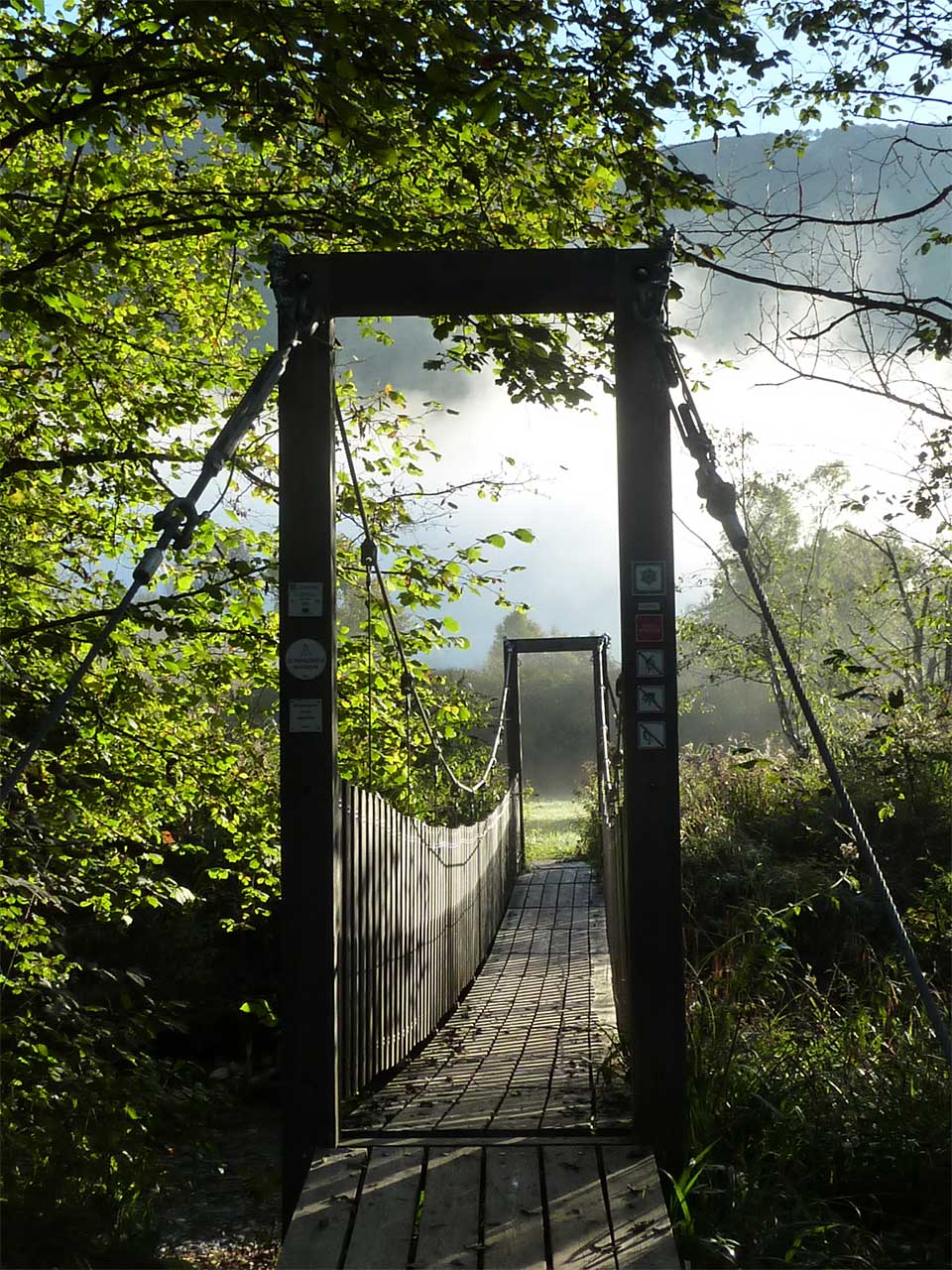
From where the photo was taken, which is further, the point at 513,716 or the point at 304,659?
the point at 513,716

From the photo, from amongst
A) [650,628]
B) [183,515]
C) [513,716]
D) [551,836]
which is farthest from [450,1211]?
[551,836]

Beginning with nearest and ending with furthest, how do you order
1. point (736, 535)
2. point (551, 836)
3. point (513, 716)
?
1. point (736, 535)
2. point (513, 716)
3. point (551, 836)

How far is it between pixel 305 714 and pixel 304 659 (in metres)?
0.12

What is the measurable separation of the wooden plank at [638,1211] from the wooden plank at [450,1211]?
25 centimetres

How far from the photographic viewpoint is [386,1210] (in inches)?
84.0

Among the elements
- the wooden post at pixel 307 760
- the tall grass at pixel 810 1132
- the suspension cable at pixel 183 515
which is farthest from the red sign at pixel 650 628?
the suspension cable at pixel 183 515

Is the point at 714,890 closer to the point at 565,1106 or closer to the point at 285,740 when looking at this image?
the point at 565,1106

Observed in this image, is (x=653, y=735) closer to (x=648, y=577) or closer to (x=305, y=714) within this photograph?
(x=648, y=577)

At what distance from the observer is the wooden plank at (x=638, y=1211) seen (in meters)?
1.93

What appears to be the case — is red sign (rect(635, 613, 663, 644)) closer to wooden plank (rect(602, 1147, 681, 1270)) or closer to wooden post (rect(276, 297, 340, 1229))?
wooden post (rect(276, 297, 340, 1229))

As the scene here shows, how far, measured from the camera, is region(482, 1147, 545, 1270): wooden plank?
6.39ft

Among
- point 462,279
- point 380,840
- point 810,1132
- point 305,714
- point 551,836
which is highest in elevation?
point 462,279

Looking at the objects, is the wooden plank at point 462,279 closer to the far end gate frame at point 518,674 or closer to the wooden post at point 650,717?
the wooden post at point 650,717

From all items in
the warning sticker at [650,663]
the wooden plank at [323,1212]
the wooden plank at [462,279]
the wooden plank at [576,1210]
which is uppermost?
the wooden plank at [462,279]
